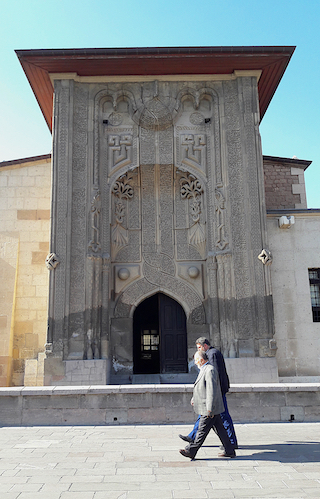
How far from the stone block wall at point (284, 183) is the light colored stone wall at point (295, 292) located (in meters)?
4.09

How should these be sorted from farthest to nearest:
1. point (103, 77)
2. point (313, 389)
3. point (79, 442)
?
point (103, 77), point (313, 389), point (79, 442)

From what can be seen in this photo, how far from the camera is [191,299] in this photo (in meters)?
13.5

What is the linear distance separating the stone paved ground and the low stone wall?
377mm

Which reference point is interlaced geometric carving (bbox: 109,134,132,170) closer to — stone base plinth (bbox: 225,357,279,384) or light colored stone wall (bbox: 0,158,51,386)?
light colored stone wall (bbox: 0,158,51,386)

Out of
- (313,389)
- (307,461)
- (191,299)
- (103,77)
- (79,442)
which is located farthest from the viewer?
(103,77)

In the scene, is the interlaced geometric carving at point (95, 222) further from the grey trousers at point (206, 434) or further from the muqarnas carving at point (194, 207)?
the grey trousers at point (206, 434)

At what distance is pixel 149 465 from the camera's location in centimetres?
526

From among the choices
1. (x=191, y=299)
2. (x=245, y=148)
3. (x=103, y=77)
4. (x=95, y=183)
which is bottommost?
(x=191, y=299)

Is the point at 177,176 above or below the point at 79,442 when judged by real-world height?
above

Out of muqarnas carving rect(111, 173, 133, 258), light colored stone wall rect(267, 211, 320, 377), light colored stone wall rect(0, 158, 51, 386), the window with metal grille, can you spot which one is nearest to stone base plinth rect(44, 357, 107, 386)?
light colored stone wall rect(0, 158, 51, 386)

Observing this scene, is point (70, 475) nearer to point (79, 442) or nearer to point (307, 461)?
point (79, 442)

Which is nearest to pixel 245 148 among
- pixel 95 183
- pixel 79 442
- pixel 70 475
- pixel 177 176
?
pixel 177 176

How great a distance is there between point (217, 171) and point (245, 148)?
1086 millimetres

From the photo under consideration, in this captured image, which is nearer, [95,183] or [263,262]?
[263,262]
